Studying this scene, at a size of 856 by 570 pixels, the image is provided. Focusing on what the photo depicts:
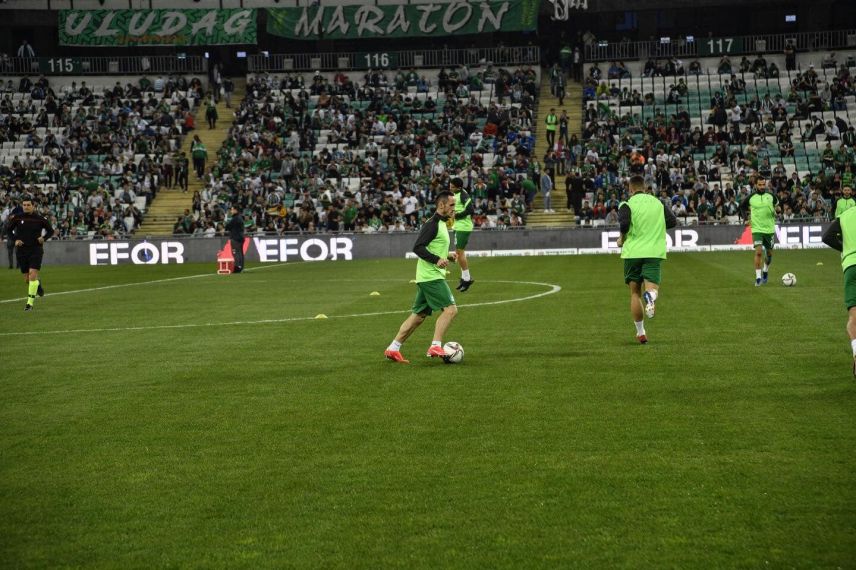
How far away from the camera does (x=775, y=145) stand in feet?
171

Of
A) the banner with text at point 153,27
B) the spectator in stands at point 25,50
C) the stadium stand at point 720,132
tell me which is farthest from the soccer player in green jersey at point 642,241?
the spectator in stands at point 25,50

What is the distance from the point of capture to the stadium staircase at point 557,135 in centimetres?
4944

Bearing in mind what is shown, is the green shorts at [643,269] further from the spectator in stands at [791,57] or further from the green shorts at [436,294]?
the spectator in stands at [791,57]

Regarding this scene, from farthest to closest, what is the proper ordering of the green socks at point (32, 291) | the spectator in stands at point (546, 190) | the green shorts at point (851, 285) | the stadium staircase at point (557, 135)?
the spectator in stands at point (546, 190), the stadium staircase at point (557, 135), the green socks at point (32, 291), the green shorts at point (851, 285)

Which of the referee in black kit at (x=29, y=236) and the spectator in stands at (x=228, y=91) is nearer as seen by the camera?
the referee in black kit at (x=29, y=236)

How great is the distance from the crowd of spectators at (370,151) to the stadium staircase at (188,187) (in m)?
1.22

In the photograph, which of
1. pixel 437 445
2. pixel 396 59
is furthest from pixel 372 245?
pixel 437 445

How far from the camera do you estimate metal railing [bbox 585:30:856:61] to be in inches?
2388

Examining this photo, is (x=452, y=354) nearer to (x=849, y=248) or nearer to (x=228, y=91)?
(x=849, y=248)

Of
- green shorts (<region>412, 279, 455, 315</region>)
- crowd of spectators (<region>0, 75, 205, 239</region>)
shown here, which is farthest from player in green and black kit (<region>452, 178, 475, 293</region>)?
crowd of spectators (<region>0, 75, 205, 239</region>)

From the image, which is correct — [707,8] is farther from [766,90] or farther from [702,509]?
[702,509]

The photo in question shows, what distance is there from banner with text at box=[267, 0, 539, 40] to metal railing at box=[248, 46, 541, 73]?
116cm

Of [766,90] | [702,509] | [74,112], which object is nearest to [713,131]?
[766,90]

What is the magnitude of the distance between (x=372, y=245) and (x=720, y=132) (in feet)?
59.5
